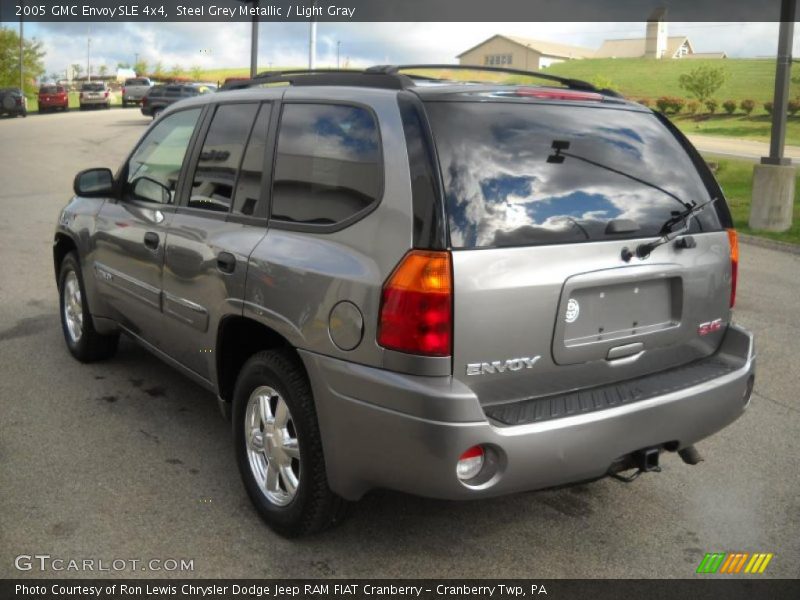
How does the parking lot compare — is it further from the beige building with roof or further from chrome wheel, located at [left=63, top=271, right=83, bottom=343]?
the beige building with roof

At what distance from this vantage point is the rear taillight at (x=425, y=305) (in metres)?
2.87

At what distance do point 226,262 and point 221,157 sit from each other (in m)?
0.63

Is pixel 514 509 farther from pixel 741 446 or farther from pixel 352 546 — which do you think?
pixel 741 446

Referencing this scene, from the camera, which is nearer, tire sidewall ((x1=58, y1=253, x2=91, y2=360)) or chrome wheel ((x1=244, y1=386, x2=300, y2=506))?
chrome wheel ((x1=244, y1=386, x2=300, y2=506))

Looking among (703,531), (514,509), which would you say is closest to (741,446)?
(703,531)

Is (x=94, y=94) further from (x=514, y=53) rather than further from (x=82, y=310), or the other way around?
(x=514, y=53)

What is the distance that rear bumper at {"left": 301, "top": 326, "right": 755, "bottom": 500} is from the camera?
9.36ft

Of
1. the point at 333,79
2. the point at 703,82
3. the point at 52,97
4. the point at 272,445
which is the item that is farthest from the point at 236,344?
the point at 703,82

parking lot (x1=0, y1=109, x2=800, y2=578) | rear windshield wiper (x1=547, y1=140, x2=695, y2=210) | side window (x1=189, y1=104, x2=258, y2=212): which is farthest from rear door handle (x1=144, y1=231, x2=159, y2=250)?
rear windshield wiper (x1=547, y1=140, x2=695, y2=210)

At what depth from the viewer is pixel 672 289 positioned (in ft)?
11.4

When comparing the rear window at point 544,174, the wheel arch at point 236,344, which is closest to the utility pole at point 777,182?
the rear window at point 544,174

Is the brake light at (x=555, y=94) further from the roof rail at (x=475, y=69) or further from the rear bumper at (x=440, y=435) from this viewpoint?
the rear bumper at (x=440, y=435)

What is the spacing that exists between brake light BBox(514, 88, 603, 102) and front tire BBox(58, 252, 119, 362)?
135 inches

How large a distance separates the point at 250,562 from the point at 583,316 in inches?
63.1
